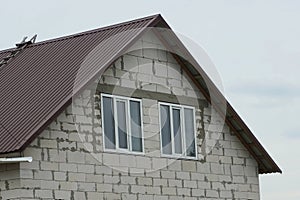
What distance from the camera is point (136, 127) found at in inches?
969

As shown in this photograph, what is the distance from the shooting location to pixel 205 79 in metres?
26.4

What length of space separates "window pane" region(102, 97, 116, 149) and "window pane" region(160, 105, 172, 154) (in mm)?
1746

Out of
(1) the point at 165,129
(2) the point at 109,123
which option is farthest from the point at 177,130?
(2) the point at 109,123

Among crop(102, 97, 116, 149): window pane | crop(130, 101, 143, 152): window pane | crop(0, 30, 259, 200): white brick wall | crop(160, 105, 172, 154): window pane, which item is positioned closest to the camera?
crop(0, 30, 259, 200): white brick wall

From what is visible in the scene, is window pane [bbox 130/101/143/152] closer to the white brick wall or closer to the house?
the house

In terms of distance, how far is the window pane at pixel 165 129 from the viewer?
83.2 ft

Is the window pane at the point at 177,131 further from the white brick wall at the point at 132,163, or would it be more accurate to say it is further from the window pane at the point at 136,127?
the window pane at the point at 136,127

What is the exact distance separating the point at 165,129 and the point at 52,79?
3.20 m

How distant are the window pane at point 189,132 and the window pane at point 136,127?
1706mm

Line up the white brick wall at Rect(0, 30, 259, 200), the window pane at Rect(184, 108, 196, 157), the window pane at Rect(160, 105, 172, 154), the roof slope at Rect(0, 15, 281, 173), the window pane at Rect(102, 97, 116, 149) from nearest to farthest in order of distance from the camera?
1. the roof slope at Rect(0, 15, 281, 173)
2. the white brick wall at Rect(0, 30, 259, 200)
3. the window pane at Rect(102, 97, 116, 149)
4. the window pane at Rect(160, 105, 172, 154)
5. the window pane at Rect(184, 108, 196, 157)

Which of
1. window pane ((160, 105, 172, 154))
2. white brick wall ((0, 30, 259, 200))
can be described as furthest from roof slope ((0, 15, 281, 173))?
window pane ((160, 105, 172, 154))

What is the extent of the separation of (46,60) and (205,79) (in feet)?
12.8

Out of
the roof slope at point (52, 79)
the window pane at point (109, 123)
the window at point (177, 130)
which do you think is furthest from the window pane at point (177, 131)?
the window pane at point (109, 123)

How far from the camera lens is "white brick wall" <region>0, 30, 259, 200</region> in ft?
72.4
